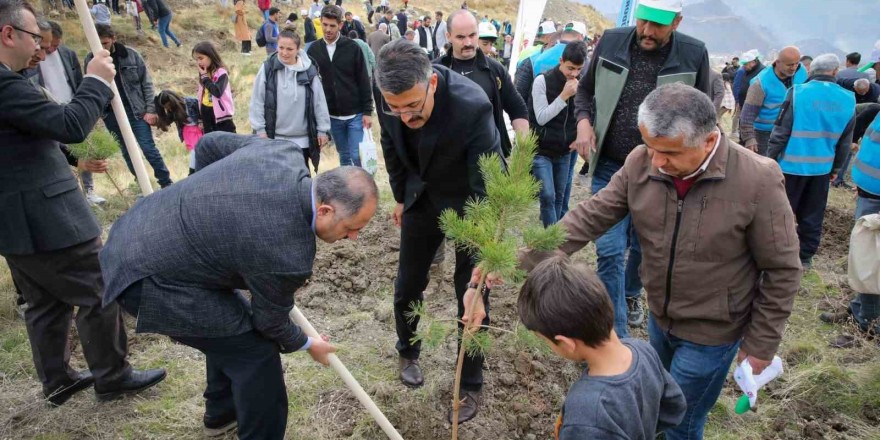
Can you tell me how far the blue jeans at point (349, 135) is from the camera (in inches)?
212

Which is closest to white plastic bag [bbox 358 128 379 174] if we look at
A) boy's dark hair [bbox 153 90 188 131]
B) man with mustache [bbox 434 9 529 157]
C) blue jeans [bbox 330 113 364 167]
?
blue jeans [bbox 330 113 364 167]

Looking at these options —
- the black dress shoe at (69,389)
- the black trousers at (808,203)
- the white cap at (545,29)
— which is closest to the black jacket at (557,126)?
the black trousers at (808,203)

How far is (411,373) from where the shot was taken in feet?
9.74

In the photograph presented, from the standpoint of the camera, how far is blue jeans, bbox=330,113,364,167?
538 cm

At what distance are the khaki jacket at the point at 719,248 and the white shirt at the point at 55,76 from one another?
456 centimetres

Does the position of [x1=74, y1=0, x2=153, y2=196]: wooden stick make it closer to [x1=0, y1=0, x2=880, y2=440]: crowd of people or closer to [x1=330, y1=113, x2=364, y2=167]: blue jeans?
[x1=0, y1=0, x2=880, y2=440]: crowd of people

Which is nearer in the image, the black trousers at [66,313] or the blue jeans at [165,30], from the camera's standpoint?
the black trousers at [66,313]

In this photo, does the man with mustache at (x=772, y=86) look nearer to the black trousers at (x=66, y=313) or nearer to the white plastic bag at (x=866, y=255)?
the white plastic bag at (x=866, y=255)

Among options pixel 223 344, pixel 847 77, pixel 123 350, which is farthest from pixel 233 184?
pixel 847 77

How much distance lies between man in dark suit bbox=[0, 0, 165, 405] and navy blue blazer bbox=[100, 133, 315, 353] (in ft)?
1.01

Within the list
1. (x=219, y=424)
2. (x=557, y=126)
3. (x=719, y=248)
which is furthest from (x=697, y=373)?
(x=557, y=126)

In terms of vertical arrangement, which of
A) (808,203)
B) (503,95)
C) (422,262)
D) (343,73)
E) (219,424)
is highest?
(503,95)

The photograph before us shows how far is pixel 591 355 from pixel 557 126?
118 inches

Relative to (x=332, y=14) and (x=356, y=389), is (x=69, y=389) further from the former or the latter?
(x=332, y=14)
